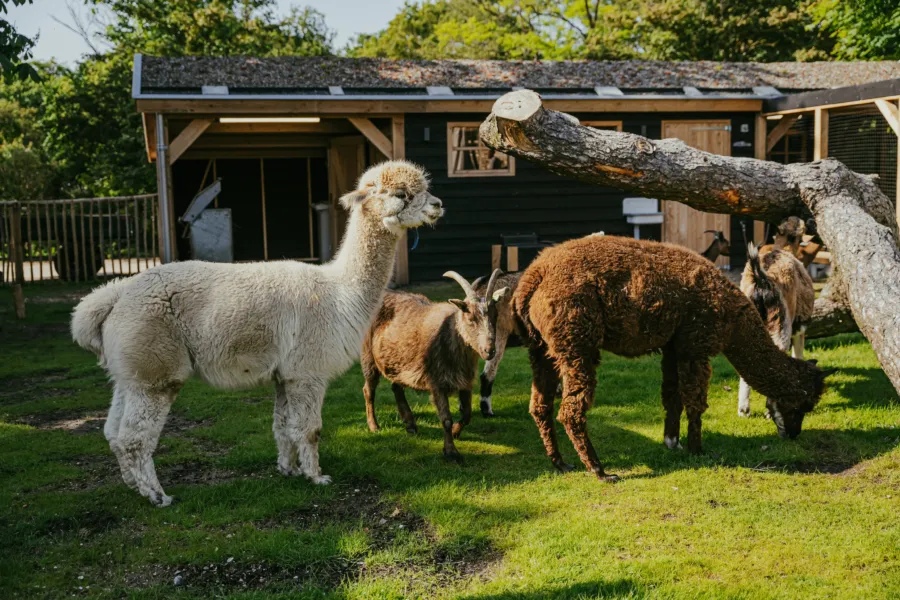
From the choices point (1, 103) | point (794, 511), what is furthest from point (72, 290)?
point (1, 103)

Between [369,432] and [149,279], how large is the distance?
2493 mm

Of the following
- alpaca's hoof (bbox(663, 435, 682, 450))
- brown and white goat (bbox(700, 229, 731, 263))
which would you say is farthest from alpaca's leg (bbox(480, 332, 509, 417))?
brown and white goat (bbox(700, 229, 731, 263))

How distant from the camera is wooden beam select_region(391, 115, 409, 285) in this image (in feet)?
50.3

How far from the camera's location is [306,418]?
5.66 m

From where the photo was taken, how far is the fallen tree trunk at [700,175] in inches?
230

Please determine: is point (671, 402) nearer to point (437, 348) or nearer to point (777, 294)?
point (777, 294)

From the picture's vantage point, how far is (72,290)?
16.4m

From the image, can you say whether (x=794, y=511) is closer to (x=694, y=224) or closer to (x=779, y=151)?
(x=694, y=224)

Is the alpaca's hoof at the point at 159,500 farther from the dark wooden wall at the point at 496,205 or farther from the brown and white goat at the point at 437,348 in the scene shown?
the dark wooden wall at the point at 496,205

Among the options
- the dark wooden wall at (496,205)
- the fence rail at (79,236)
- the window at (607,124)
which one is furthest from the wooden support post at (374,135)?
the fence rail at (79,236)

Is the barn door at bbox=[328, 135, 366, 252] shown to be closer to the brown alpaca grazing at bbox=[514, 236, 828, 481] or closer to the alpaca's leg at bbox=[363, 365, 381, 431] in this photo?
the alpaca's leg at bbox=[363, 365, 381, 431]

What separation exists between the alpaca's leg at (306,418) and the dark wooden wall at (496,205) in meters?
10.00

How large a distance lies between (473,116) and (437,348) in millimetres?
10112

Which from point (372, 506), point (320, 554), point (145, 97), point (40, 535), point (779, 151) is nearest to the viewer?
point (320, 554)
